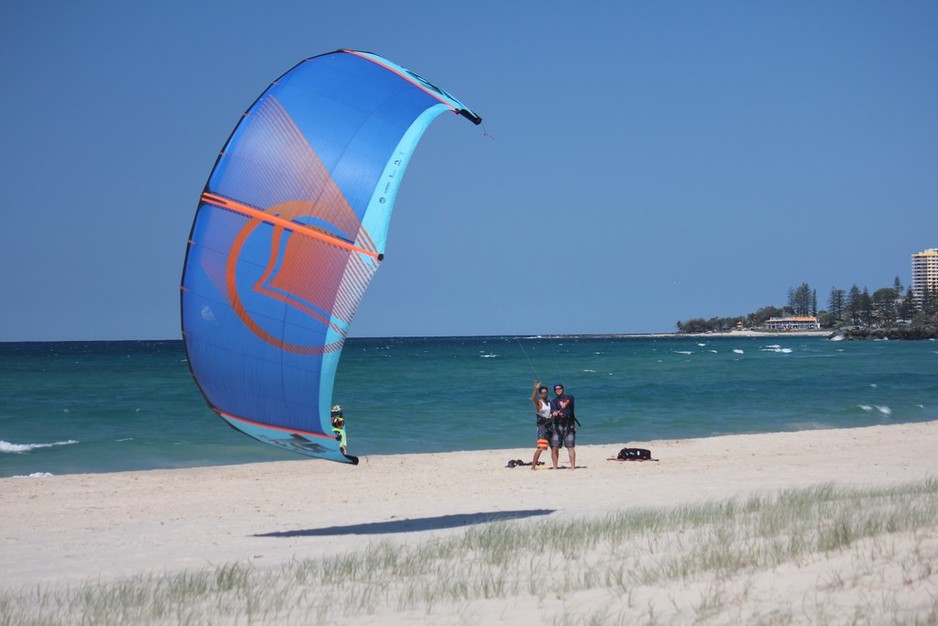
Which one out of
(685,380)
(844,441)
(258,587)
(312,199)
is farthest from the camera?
(685,380)

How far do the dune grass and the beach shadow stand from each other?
5.60ft

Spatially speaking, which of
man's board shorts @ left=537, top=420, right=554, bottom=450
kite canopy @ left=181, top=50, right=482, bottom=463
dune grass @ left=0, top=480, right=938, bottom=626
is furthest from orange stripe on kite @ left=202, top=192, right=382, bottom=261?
man's board shorts @ left=537, top=420, right=554, bottom=450

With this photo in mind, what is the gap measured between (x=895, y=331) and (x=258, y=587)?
14666 centimetres

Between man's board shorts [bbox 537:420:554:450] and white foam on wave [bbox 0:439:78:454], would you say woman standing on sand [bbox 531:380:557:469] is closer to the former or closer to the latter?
man's board shorts [bbox 537:420:554:450]

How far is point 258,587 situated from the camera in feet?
24.8

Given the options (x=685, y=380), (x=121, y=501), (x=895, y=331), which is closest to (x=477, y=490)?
(x=121, y=501)

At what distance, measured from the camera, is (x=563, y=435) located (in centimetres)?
1648

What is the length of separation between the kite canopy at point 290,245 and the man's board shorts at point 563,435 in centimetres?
738

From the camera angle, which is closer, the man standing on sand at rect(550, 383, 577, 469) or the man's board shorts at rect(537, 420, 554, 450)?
the man standing on sand at rect(550, 383, 577, 469)

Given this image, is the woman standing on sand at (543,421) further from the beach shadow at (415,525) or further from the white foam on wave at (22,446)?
the white foam on wave at (22,446)

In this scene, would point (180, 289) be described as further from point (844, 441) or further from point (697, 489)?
point (844, 441)

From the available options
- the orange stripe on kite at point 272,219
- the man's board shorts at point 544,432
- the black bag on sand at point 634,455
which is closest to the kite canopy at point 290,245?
the orange stripe on kite at point 272,219

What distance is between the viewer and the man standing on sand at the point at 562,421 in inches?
626

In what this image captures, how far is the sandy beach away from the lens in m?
10.1
